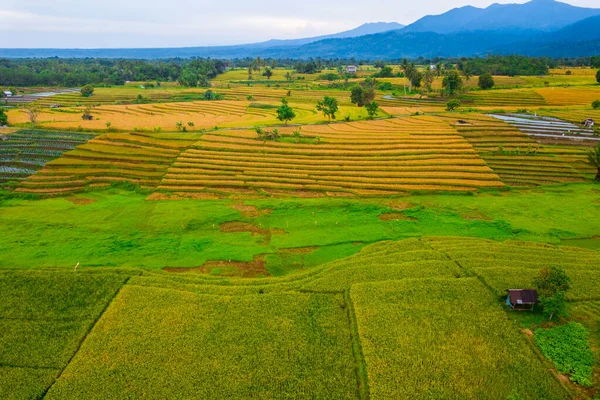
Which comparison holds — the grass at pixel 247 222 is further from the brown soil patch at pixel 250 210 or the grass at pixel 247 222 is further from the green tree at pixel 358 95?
the green tree at pixel 358 95

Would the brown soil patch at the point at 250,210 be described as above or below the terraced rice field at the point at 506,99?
below

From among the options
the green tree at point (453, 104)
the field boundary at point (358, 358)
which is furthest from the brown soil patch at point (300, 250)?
the green tree at point (453, 104)

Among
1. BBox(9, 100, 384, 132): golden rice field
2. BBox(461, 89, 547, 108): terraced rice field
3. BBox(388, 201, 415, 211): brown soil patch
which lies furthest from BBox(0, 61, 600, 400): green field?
BBox(461, 89, 547, 108): terraced rice field

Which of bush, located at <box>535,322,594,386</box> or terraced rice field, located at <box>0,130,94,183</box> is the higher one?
terraced rice field, located at <box>0,130,94,183</box>

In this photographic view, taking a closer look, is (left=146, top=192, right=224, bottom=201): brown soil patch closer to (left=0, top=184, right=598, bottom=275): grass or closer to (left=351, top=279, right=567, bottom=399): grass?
(left=0, top=184, right=598, bottom=275): grass

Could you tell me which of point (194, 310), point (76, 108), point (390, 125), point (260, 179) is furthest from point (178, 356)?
point (76, 108)
